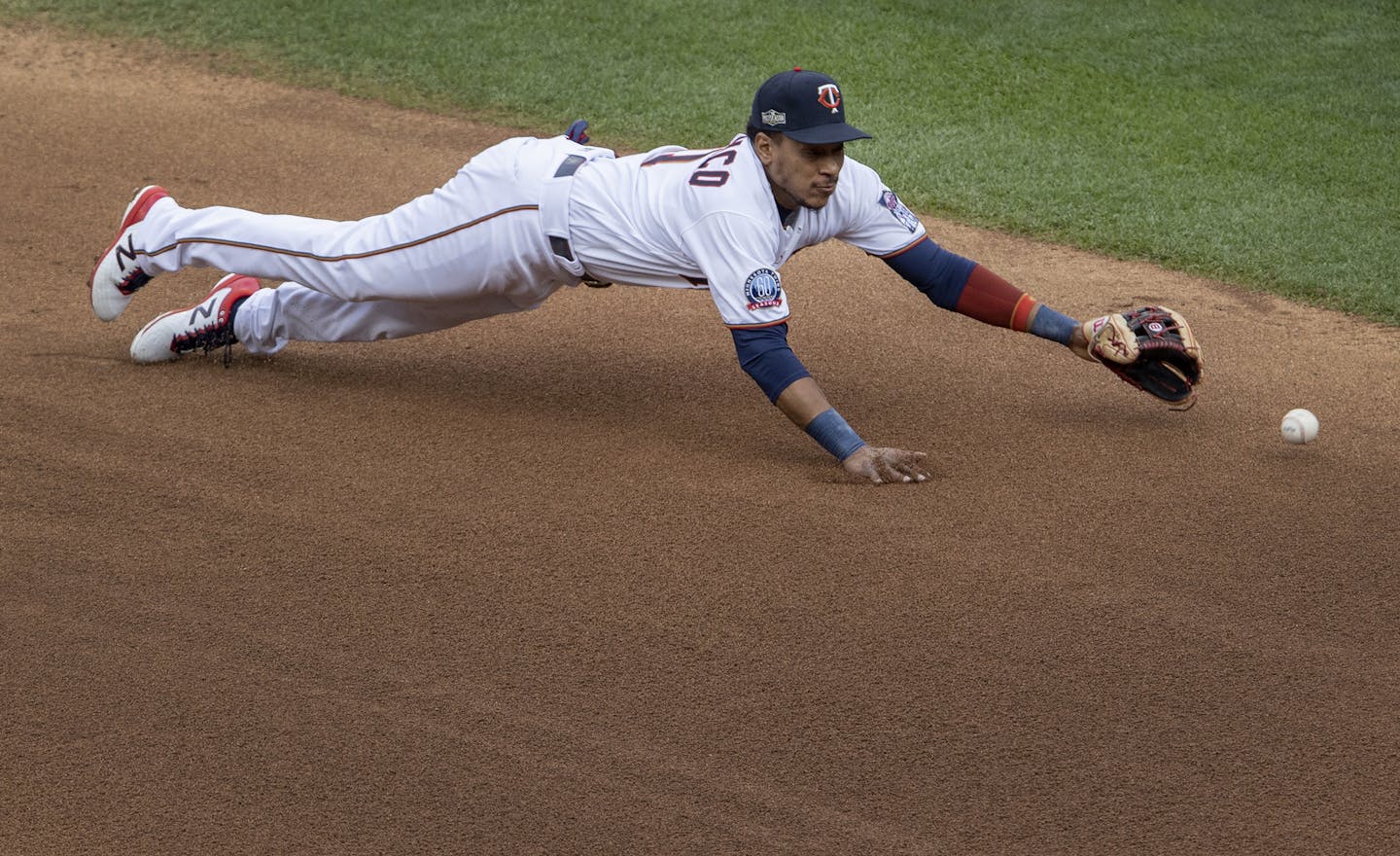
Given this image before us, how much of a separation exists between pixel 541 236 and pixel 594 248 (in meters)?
0.19

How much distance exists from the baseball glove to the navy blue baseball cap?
1075 millimetres

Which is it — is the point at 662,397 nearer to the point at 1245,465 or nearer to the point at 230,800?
the point at 1245,465

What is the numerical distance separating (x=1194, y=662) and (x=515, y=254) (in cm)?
238

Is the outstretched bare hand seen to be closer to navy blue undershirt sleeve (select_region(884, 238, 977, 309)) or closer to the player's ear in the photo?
navy blue undershirt sleeve (select_region(884, 238, 977, 309))

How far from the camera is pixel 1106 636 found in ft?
12.1

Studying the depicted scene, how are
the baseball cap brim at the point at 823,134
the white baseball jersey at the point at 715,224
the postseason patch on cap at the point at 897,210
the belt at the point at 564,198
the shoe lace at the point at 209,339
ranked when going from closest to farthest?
1. the baseball cap brim at the point at 823,134
2. the white baseball jersey at the point at 715,224
3. the belt at the point at 564,198
4. the postseason patch on cap at the point at 897,210
5. the shoe lace at the point at 209,339

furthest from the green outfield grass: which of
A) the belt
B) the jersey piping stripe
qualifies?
the jersey piping stripe

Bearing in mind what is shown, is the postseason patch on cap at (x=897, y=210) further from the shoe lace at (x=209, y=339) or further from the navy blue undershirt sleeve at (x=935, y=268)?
the shoe lace at (x=209, y=339)

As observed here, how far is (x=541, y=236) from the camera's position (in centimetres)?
474

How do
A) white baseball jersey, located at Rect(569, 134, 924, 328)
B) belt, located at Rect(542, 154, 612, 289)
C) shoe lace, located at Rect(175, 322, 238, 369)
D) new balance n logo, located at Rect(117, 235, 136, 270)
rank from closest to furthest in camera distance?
white baseball jersey, located at Rect(569, 134, 924, 328)
belt, located at Rect(542, 154, 612, 289)
new balance n logo, located at Rect(117, 235, 136, 270)
shoe lace, located at Rect(175, 322, 238, 369)

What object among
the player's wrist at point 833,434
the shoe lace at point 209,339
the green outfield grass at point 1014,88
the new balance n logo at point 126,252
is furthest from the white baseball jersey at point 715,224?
the green outfield grass at point 1014,88

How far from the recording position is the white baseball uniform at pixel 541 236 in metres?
4.44

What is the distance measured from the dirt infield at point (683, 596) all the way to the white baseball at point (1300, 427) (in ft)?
0.25

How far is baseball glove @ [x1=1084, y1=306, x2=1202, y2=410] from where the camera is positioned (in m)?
4.71
